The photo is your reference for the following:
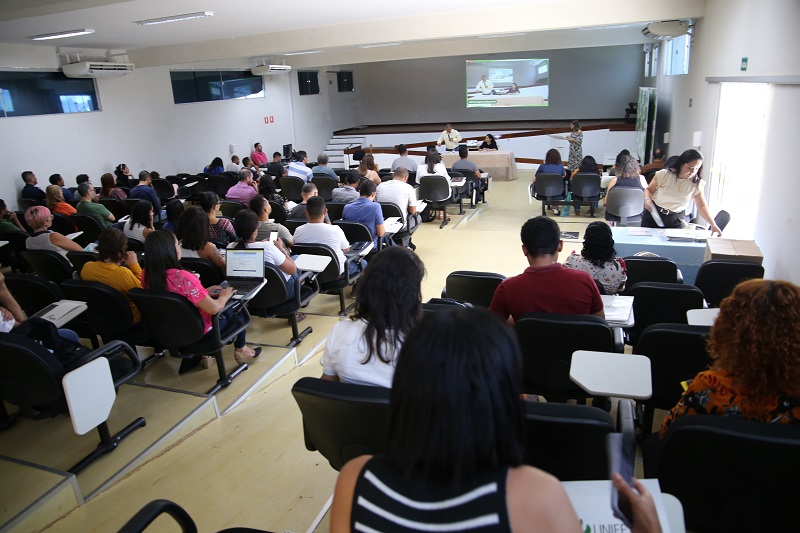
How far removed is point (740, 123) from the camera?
551cm

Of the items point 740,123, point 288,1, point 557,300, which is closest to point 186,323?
point 557,300

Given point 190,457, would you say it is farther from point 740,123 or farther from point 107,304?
point 740,123

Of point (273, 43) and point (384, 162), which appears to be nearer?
point (273, 43)

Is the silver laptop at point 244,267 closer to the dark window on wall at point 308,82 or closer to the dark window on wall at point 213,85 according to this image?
the dark window on wall at point 213,85

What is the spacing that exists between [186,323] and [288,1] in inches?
152

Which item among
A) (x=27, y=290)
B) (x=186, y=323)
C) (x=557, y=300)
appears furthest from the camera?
(x=27, y=290)

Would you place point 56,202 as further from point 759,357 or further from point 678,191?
point 759,357

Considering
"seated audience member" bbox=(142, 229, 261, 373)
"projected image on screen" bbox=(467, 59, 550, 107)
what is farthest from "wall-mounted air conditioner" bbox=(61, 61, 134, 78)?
"projected image on screen" bbox=(467, 59, 550, 107)

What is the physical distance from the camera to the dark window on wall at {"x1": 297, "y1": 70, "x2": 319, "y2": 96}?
15516mm

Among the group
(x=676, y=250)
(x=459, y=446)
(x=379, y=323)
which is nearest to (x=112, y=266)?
(x=379, y=323)

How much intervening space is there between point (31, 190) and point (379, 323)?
8.22m

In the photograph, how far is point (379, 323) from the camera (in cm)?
182

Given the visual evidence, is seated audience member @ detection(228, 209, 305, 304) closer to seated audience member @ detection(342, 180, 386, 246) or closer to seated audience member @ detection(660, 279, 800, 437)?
seated audience member @ detection(342, 180, 386, 246)

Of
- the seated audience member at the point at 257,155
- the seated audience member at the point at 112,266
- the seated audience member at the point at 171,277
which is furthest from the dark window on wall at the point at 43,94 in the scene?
the seated audience member at the point at 171,277
